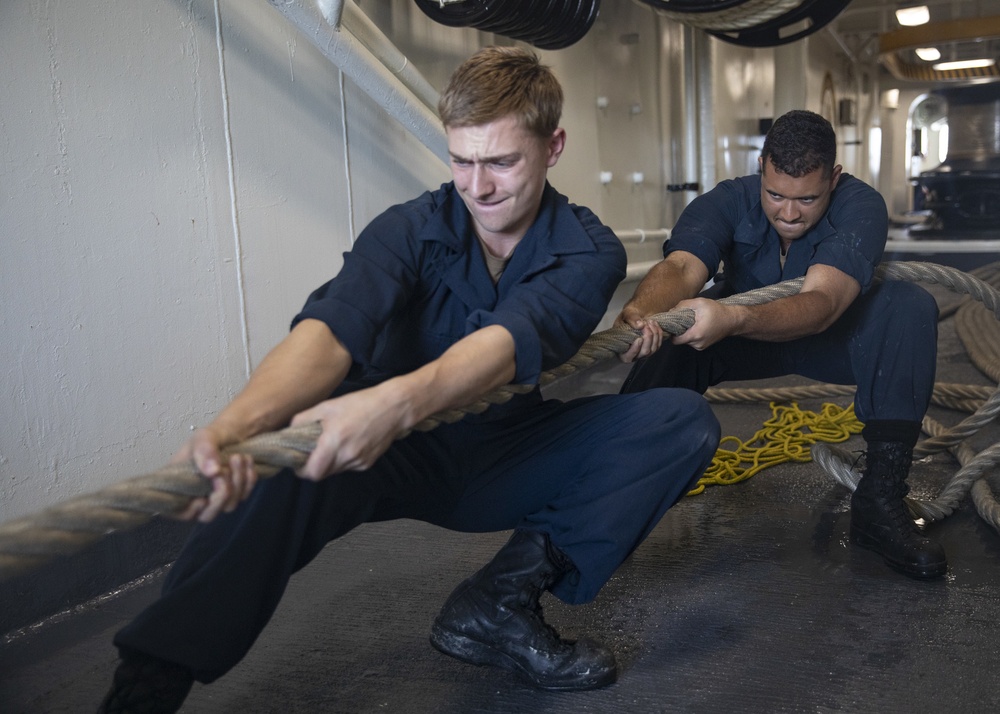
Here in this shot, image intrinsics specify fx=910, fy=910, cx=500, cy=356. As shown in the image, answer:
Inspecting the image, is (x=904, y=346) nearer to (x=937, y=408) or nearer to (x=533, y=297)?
(x=533, y=297)

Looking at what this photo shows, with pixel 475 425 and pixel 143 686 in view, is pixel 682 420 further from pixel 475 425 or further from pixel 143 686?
pixel 143 686

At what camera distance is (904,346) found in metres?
2.16

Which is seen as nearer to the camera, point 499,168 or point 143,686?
point 143,686

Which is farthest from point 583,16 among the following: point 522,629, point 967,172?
point 967,172

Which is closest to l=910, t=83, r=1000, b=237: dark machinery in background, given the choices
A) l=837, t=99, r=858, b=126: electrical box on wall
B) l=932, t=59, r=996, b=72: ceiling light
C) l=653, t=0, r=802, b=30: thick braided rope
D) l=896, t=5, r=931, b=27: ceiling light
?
l=896, t=5, r=931, b=27: ceiling light

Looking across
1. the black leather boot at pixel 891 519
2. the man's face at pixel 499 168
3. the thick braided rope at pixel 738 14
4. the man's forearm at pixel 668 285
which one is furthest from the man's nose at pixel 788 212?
the thick braided rope at pixel 738 14

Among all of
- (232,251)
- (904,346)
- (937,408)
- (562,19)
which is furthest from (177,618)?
(937,408)

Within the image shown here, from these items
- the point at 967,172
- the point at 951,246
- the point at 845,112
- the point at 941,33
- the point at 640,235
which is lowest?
the point at 951,246

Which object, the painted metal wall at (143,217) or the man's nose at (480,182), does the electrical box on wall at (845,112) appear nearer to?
the painted metal wall at (143,217)

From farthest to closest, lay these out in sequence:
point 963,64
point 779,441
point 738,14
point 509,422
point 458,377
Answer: point 963,64, point 738,14, point 779,441, point 509,422, point 458,377

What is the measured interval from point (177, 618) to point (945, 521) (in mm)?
1999

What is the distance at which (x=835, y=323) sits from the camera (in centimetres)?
230

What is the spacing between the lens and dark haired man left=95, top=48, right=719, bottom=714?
1.25 meters

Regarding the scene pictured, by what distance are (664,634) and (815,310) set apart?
817 mm
